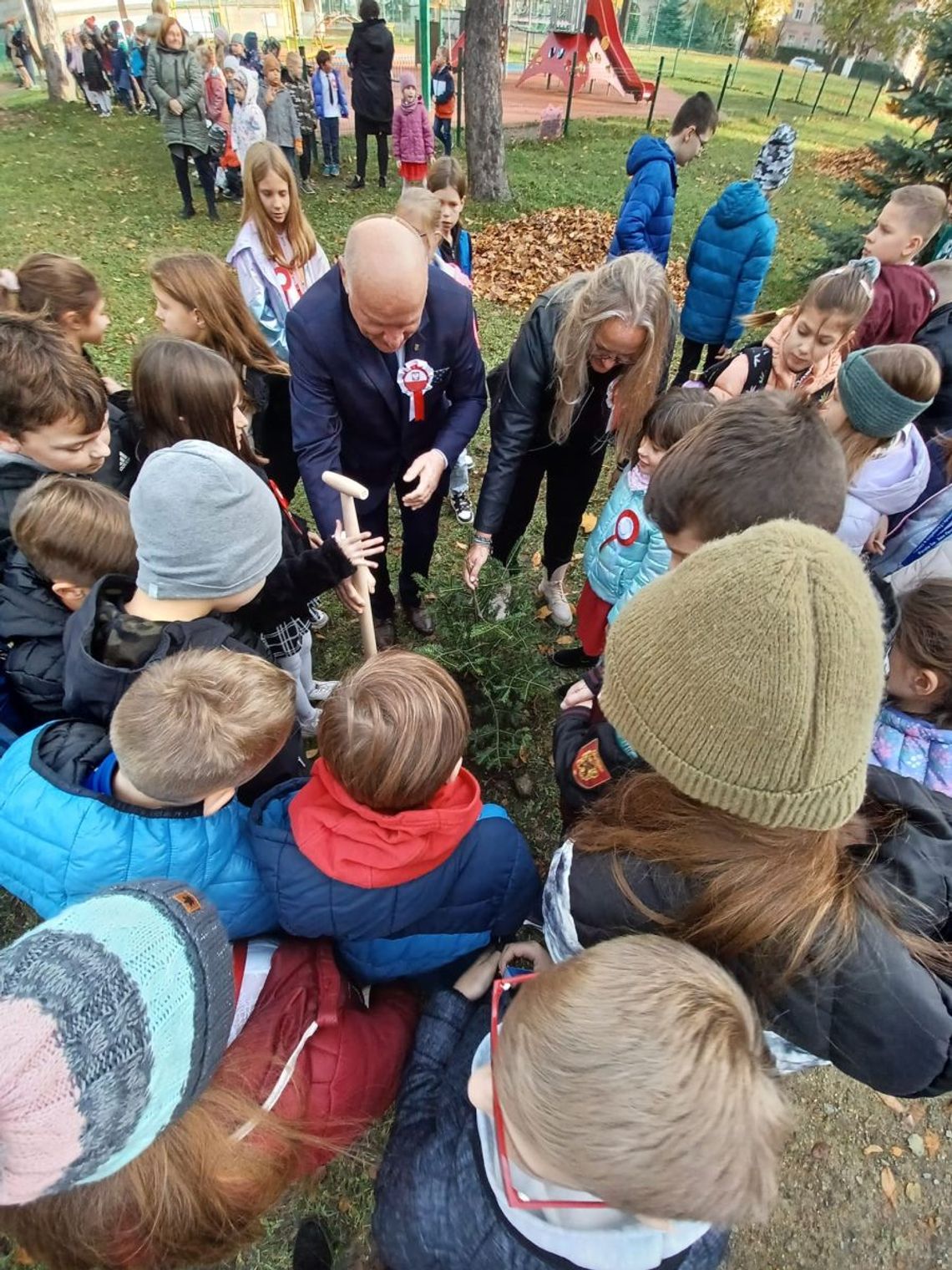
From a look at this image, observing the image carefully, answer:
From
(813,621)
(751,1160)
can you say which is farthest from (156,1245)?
(813,621)

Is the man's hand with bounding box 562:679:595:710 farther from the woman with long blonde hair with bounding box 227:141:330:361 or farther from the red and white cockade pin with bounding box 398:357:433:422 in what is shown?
the woman with long blonde hair with bounding box 227:141:330:361

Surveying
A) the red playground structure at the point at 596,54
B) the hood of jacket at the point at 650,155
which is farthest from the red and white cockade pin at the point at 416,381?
the red playground structure at the point at 596,54

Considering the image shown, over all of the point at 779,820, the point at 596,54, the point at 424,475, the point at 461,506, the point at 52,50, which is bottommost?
the point at 52,50

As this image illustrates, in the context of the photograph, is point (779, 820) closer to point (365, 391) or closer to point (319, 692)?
point (365, 391)

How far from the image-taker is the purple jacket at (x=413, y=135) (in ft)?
32.0

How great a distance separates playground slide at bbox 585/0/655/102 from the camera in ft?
71.4

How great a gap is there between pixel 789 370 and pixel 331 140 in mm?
11847

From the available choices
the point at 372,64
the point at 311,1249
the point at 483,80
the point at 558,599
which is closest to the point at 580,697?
the point at 311,1249

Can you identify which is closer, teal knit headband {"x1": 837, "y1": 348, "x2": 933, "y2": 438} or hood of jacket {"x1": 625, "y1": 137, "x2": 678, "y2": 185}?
teal knit headband {"x1": 837, "y1": 348, "x2": 933, "y2": 438}

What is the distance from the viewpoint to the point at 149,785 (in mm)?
1588

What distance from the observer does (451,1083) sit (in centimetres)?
171

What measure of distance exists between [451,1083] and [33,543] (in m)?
1.90

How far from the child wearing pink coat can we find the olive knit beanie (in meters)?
10.6

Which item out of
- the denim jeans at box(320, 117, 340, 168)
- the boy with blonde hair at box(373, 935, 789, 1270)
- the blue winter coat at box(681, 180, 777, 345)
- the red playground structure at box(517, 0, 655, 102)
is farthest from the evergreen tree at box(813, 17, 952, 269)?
the red playground structure at box(517, 0, 655, 102)
